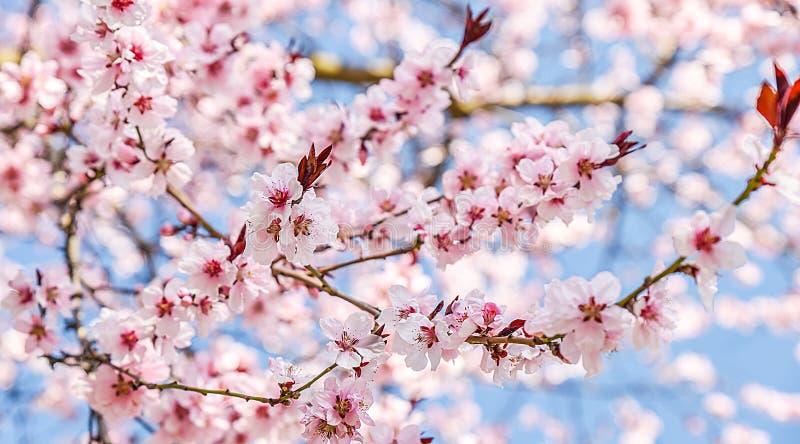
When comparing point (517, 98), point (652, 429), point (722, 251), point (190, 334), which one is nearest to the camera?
point (722, 251)

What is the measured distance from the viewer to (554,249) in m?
6.32

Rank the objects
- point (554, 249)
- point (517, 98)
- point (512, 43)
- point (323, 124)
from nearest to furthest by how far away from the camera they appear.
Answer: point (323, 124)
point (517, 98)
point (554, 249)
point (512, 43)

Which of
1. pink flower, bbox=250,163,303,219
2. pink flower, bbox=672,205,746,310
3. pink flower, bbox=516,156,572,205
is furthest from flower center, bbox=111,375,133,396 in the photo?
pink flower, bbox=672,205,746,310

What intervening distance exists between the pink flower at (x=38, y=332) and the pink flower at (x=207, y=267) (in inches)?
28.6

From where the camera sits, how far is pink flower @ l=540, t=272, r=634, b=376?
1.34m

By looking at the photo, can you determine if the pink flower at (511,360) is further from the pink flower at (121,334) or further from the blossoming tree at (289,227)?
the pink flower at (121,334)

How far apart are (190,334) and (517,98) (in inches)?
161

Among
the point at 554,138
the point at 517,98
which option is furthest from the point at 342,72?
the point at 554,138

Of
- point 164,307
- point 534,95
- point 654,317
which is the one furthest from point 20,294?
point 534,95

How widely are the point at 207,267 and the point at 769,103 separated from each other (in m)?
1.51

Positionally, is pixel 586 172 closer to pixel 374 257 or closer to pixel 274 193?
pixel 374 257

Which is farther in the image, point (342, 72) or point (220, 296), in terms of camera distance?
point (342, 72)

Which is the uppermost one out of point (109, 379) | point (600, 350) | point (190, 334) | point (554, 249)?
point (600, 350)

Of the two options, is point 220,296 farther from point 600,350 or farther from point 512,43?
point 512,43
